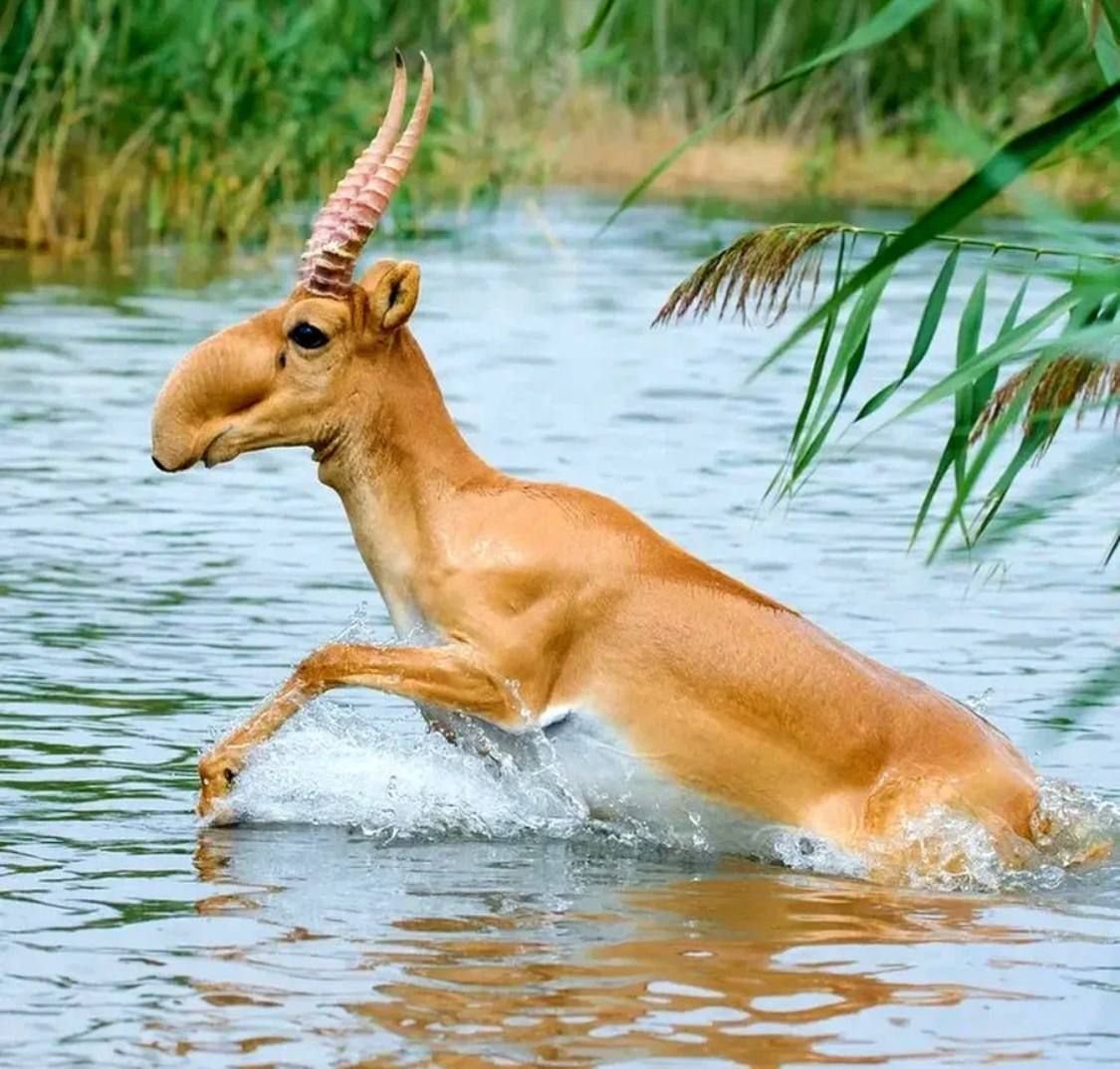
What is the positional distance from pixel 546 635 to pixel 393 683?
0.37 meters

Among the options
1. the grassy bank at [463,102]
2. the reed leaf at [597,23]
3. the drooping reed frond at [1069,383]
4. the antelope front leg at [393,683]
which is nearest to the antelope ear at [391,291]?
the antelope front leg at [393,683]

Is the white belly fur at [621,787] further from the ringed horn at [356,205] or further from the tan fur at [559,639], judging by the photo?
the ringed horn at [356,205]

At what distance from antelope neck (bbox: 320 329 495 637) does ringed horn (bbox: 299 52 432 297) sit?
27 centimetres

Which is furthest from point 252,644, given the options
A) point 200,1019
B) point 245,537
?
point 200,1019

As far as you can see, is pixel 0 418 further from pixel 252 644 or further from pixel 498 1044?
pixel 498 1044

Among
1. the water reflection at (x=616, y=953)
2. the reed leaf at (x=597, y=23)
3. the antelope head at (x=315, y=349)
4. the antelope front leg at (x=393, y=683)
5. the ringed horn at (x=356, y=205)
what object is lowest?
the water reflection at (x=616, y=953)

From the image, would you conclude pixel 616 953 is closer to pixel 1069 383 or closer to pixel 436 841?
pixel 436 841

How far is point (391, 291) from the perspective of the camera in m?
7.34

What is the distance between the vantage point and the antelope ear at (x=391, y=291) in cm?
728

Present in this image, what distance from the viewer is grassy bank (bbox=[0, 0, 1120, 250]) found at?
1950cm

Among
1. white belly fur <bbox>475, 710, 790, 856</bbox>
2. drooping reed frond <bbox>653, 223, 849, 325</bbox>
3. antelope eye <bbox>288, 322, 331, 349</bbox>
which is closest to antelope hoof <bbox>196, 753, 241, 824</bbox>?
white belly fur <bbox>475, 710, 790, 856</bbox>

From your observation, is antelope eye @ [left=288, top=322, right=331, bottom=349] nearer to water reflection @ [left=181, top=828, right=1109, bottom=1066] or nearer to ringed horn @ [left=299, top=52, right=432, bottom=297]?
ringed horn @ [left=299, top=52, right=432, bottom=297]

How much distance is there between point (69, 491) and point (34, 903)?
247 inches

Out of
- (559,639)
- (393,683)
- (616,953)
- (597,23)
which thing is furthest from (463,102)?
(597,23)
